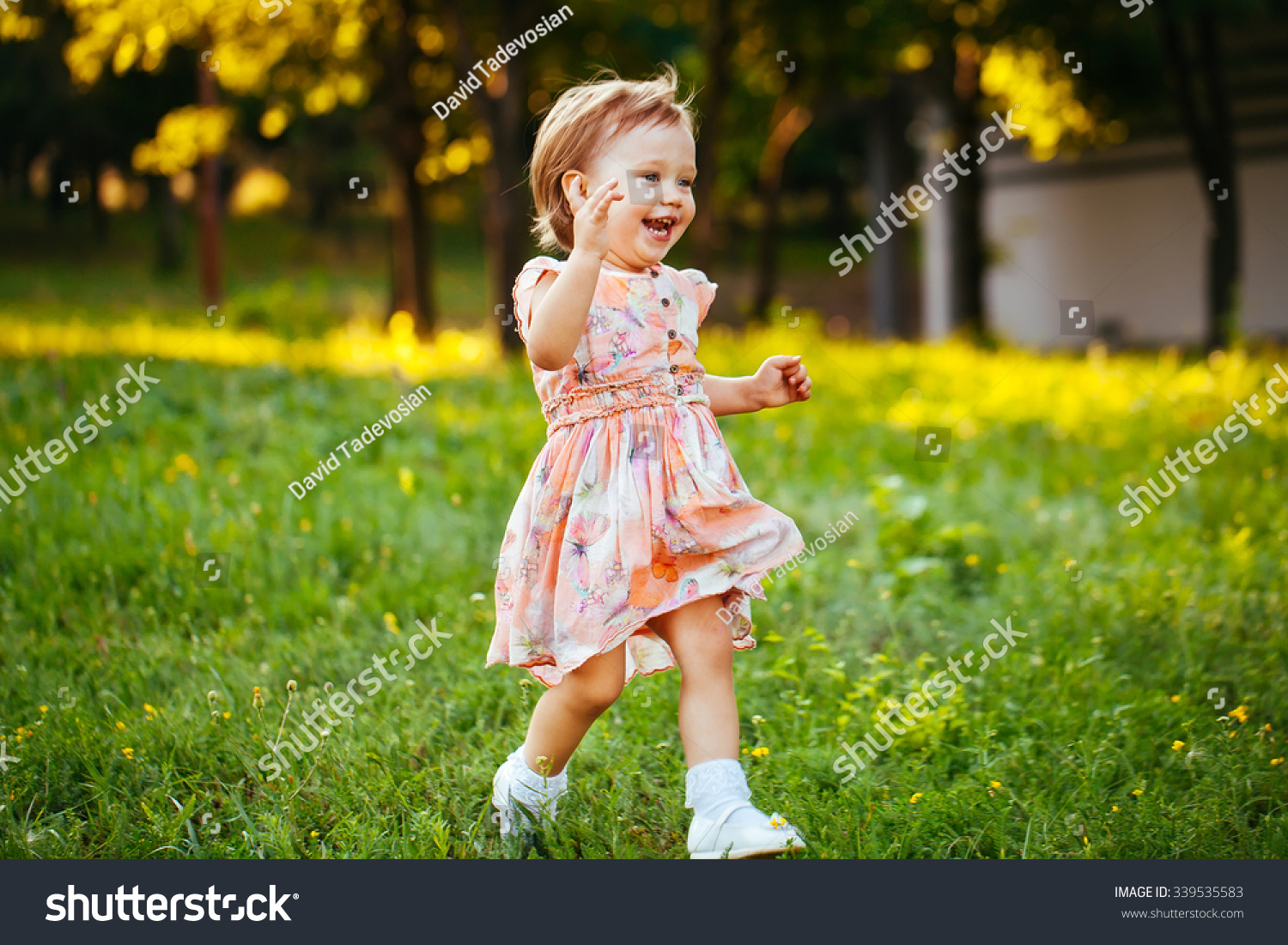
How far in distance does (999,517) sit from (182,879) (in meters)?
3.94

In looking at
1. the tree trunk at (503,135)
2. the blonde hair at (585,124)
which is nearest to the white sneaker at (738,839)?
the blonde hair at (585,124)

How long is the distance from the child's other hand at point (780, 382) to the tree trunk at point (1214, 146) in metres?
9.57

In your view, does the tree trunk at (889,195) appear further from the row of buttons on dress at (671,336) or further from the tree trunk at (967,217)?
the row of buttons on dress at (671,336)

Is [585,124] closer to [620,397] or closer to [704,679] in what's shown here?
[620,397]

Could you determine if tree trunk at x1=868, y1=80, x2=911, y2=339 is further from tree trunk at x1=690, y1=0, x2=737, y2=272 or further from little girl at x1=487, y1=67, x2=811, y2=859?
little girl at x1=487, y1=67, x2=811, y2=859

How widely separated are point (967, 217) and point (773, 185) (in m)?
3.52

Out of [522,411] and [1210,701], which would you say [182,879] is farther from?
[522,411]

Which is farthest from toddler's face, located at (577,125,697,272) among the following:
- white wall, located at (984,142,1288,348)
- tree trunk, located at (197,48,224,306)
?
tree trunk, located at (197,48,224,306)

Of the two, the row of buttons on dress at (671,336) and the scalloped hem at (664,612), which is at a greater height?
the row of buttons on dress at (671,336)

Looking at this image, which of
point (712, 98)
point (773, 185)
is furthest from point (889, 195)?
point (712, 98)

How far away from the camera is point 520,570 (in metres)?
2.33

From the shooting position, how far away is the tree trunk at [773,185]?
604 inches

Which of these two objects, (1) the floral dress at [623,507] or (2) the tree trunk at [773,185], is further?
(2) the tree trunk at [773,185]

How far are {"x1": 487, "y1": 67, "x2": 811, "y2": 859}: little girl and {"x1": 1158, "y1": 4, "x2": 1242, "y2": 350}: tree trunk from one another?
32.5 ft
